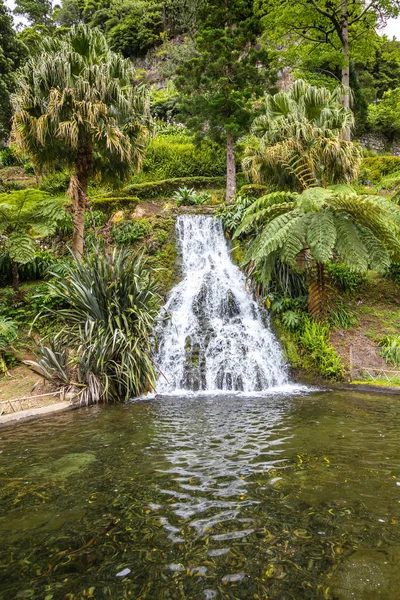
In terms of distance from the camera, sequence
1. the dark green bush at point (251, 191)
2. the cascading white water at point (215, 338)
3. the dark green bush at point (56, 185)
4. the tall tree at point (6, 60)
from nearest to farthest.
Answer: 1. the cascading white water at point (215, 338)
2. the dark green bush at point (251, 191)
3. the tall tree at point (6, 60)
4. the dark green bush at point (56, 185)

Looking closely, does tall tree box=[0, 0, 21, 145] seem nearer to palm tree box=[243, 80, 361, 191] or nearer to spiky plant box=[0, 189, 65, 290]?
spiky plant box=[0, 189, 65, 290]

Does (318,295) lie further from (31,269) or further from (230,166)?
(230,166)

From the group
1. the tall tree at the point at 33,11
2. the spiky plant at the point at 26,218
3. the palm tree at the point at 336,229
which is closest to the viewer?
the palm tree at the point at 336,229

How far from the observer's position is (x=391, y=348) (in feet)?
29.1

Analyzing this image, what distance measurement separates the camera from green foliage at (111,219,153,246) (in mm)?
14414

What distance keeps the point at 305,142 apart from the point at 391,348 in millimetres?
5690

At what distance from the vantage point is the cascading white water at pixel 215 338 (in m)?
9.02

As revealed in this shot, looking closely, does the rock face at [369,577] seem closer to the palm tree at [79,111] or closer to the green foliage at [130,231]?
the palm tree at [79,111]

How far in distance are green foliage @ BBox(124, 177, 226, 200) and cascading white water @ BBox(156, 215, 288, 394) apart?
7006 mm

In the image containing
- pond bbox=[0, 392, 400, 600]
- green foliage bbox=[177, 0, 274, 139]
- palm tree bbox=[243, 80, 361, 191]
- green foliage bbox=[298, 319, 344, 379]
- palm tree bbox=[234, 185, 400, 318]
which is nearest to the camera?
pond bbox=[0, 392, 400, 600]

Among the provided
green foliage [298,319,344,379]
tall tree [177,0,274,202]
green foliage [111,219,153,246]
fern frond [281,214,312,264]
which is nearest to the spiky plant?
green foliage [111,219,153,246]

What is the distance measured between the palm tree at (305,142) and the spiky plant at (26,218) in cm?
593

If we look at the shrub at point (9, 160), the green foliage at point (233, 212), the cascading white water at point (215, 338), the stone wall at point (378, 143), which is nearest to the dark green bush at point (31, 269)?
the cascading white water at point (215, 338)

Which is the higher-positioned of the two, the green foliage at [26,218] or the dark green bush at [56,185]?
the dark green bush at [56,185]
